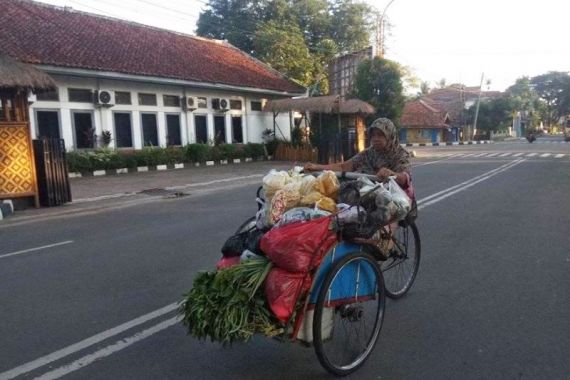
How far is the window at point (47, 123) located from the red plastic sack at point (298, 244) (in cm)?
1714

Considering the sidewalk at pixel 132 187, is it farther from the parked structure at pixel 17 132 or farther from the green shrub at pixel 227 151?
the green shrub at pixel 227 151

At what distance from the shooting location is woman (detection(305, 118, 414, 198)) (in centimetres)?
439

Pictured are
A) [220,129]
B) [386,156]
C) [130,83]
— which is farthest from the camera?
[220,129]

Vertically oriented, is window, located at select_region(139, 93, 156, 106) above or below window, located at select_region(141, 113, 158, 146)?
above

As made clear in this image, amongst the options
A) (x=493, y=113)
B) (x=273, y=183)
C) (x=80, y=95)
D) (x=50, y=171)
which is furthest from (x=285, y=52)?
(x=493, y=113)

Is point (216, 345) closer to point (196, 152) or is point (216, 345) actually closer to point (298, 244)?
point (298, 244)

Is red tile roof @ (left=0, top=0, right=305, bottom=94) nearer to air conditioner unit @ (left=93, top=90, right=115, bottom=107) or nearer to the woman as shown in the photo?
air conditioner unit @ (left=93, top=90, right=115, bottom=107)

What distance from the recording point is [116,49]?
2142cm

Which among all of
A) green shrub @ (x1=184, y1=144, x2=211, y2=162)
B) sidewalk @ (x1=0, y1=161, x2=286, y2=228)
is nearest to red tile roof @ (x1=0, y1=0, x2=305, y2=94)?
green shrub @ (x1=184, y1=144, x2=211, y2=162)

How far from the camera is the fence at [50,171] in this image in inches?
464

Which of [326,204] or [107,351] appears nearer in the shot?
[326,204]

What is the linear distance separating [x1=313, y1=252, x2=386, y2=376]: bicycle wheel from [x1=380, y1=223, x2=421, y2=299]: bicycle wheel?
0.97 metres

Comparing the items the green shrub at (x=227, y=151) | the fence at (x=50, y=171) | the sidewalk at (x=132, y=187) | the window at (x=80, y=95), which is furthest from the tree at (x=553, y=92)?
the fence at (x=50, y=171)

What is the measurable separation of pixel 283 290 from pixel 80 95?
1847cm
